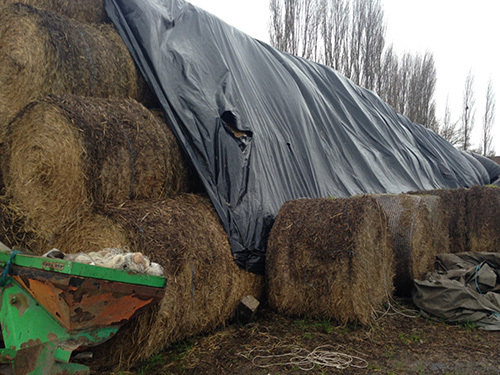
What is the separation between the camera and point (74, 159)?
11.0 feet

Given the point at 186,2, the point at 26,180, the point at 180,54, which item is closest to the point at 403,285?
the point at 180,54

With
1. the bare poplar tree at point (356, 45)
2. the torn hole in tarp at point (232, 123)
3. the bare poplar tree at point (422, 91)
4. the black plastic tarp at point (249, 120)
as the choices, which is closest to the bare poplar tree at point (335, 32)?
the bare poplar tree at point (356, 45)

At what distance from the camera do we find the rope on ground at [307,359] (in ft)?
10.5

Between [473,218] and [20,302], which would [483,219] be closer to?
[473,218]

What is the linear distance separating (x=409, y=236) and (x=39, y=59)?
422cm

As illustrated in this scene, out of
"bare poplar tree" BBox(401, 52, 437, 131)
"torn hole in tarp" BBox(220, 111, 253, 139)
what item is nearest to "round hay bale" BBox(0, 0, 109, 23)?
"torn hole in tarp" BBox(220, 111, 253, 139)

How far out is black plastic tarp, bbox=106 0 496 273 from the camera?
4.50 m

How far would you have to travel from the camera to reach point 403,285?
201 inches

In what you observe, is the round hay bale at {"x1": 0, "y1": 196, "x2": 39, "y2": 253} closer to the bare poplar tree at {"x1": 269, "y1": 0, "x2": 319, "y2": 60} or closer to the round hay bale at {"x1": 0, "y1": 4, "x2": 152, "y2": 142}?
the round hay bale at {"x1": 0, "y1": 4, "x2": 152, "y2": 142}

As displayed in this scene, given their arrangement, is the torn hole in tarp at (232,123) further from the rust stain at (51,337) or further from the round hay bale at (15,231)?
the rust stain at (51,337)

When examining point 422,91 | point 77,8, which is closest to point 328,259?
point 77,8

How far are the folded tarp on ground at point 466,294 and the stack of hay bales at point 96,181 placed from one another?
193 cm

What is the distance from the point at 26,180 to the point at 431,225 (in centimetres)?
449

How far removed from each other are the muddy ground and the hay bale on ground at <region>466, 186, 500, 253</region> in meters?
2.14
